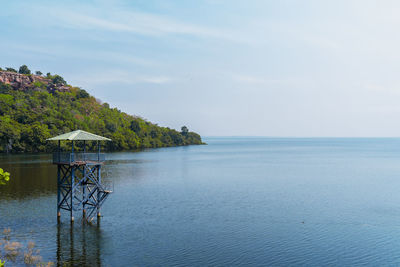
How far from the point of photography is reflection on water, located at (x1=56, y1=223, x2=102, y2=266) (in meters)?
28.2

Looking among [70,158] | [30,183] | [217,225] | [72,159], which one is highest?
[70,158]

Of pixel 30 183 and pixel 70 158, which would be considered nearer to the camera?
pixel 70 158

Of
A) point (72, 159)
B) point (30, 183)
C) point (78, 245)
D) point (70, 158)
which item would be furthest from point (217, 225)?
point (30, 183)

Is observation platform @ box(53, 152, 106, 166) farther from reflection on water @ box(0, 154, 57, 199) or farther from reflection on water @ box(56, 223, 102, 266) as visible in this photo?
reflection on water @ box(0, 154, 57, 199)

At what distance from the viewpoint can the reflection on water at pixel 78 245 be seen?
2819 cm

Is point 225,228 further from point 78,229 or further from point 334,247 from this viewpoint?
point 78,229

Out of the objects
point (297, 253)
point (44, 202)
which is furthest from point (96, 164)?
point (297, 253)

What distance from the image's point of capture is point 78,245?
31625 mm

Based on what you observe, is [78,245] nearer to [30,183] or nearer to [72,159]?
[72,159]

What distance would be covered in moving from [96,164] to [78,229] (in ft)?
23.8

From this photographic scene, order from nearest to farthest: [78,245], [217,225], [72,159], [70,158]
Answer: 1. [78,245]
2. [70,158]
3. [72,159]
4. [217,225]

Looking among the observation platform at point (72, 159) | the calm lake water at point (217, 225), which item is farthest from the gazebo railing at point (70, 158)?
the calm lake water at point (217, 225)

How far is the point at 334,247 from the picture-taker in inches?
1259

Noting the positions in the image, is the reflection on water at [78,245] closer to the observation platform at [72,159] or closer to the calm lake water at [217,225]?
the calm lake water at [217,225]
